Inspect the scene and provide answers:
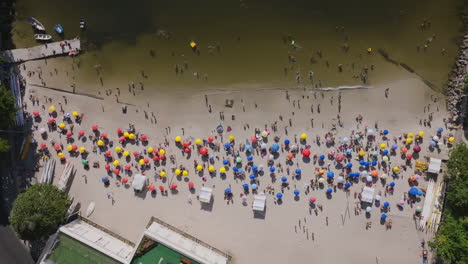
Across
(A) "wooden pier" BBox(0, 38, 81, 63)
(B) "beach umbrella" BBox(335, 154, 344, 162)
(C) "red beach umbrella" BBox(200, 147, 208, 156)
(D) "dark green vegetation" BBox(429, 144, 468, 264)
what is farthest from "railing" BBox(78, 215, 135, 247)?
(D) "dark green vegetation" BBox(429, 144, 468, 264)

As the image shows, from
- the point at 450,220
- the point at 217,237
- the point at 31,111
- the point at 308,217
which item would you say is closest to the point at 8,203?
the point at 31,111

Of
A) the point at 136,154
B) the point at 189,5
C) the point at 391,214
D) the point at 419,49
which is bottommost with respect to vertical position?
the point at 391,214

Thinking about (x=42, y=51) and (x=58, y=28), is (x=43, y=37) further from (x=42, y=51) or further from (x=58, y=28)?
(x=58, y=28)

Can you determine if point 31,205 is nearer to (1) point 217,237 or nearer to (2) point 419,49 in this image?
(1) point 217,237

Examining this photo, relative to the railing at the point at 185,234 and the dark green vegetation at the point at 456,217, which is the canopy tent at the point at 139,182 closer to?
the railing at the point at 185,234

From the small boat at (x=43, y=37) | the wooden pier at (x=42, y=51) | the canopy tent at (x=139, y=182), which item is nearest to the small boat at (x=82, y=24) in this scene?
the wooden pier at (x=42, y=51)

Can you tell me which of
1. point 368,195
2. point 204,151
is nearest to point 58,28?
point 204,151

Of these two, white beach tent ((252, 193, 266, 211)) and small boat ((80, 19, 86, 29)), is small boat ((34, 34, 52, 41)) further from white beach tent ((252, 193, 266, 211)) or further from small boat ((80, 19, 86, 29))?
white beach tent ((252, 193, 266, 211))
